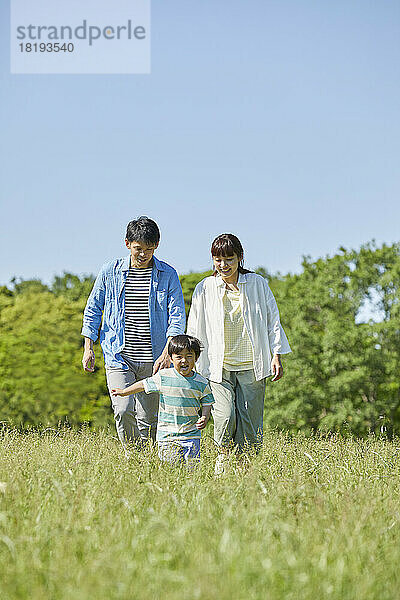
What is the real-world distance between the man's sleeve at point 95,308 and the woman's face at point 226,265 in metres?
1.06

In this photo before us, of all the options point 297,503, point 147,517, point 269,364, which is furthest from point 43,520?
point 269,364

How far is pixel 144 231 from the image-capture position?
582cm

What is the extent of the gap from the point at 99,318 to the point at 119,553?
349 centimetres

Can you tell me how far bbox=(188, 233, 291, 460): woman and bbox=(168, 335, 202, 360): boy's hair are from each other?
0.80 feet

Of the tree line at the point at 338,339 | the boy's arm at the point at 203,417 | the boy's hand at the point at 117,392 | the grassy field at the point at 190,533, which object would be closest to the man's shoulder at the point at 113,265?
the boy's hand at the point at 117,392

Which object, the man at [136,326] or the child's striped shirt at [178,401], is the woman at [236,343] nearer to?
the child's striped shirt at [178,401]

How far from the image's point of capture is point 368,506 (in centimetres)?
367

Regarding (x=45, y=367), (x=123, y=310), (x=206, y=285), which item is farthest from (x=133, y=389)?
(x=45, y=367)

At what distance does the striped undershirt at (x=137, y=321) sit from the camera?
6066mm

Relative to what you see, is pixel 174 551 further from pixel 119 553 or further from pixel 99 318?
pixel 99 318

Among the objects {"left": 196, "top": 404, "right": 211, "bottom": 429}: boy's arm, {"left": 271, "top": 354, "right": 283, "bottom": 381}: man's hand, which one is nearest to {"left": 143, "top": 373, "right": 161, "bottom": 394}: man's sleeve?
{"left": 196, "top": 404, "right": 211, "bottom": 429}: boy's arm

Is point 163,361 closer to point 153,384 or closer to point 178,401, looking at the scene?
point 153,384

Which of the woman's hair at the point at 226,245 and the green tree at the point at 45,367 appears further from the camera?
the green tree at the point at 45,367

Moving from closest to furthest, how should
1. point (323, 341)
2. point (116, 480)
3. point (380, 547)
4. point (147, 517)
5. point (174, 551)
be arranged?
point (174, 551)
point (380, 547)
point (147, 517)
point (116, 480)
point (323, 341)
